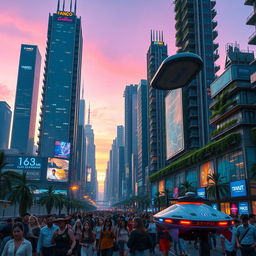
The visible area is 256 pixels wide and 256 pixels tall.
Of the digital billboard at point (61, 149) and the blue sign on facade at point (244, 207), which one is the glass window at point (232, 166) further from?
the digital billboard at point (61, 149)

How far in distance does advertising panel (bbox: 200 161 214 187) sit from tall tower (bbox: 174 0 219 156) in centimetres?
1877

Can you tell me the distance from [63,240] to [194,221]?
411 centimetres

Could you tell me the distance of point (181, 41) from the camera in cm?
9912

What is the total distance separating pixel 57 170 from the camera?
121 m

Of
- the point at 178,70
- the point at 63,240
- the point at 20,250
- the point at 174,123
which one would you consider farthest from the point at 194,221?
the point at 174,123

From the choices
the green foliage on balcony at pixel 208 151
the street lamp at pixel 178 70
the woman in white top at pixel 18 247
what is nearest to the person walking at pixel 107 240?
the woman in white top at pixel 18 247

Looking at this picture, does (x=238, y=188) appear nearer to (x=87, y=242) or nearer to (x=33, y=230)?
(x=87, y=242)

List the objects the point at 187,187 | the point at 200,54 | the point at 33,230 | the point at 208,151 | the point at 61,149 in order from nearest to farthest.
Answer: the point at 33,230 < the point at 208,151 < the point at 187,187 < the point at 200,54 < the point at 61,149

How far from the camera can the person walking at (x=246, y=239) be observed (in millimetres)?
8828

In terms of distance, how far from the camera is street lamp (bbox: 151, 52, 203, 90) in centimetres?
7862

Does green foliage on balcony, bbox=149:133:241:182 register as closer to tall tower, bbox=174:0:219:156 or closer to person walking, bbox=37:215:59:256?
tall tower, bbox=174:0:219:156

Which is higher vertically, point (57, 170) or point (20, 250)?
point (57, 170)

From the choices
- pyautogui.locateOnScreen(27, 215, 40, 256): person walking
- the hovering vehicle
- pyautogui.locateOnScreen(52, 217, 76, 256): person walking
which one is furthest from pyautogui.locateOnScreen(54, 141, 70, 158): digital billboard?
the hovering vehicle

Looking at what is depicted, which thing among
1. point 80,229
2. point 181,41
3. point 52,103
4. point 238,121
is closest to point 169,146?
point 181,41
